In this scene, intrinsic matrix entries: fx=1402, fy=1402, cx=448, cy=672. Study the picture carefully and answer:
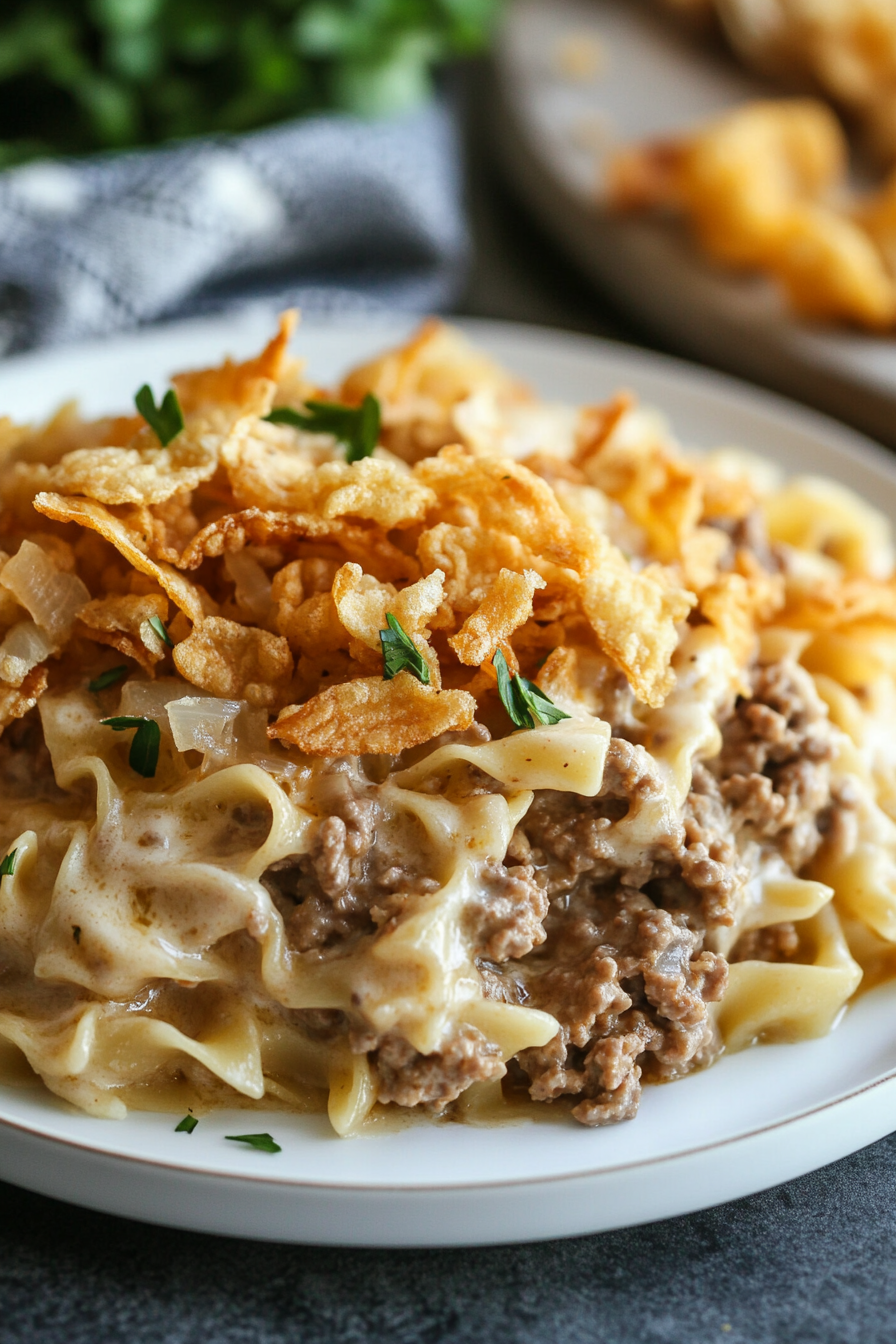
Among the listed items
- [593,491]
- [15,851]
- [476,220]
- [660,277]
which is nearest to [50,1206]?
[15,851]

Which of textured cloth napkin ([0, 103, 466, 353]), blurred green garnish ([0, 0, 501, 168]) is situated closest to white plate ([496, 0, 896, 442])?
textured cloth napkin ([0, 103, 466, 353])

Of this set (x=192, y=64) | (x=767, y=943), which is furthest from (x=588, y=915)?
(x=192, y=64)

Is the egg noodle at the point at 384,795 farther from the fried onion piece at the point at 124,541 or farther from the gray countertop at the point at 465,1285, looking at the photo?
the gray countertop at the point at 465,1285

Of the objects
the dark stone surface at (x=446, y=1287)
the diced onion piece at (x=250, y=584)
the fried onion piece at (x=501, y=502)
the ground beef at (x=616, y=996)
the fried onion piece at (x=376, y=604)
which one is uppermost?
the fried onion piece at (x=501, y=502)

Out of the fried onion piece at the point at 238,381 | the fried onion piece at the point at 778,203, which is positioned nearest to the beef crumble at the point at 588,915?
the fried onion piece at the point at 238,381

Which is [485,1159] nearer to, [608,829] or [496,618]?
[608,829]
